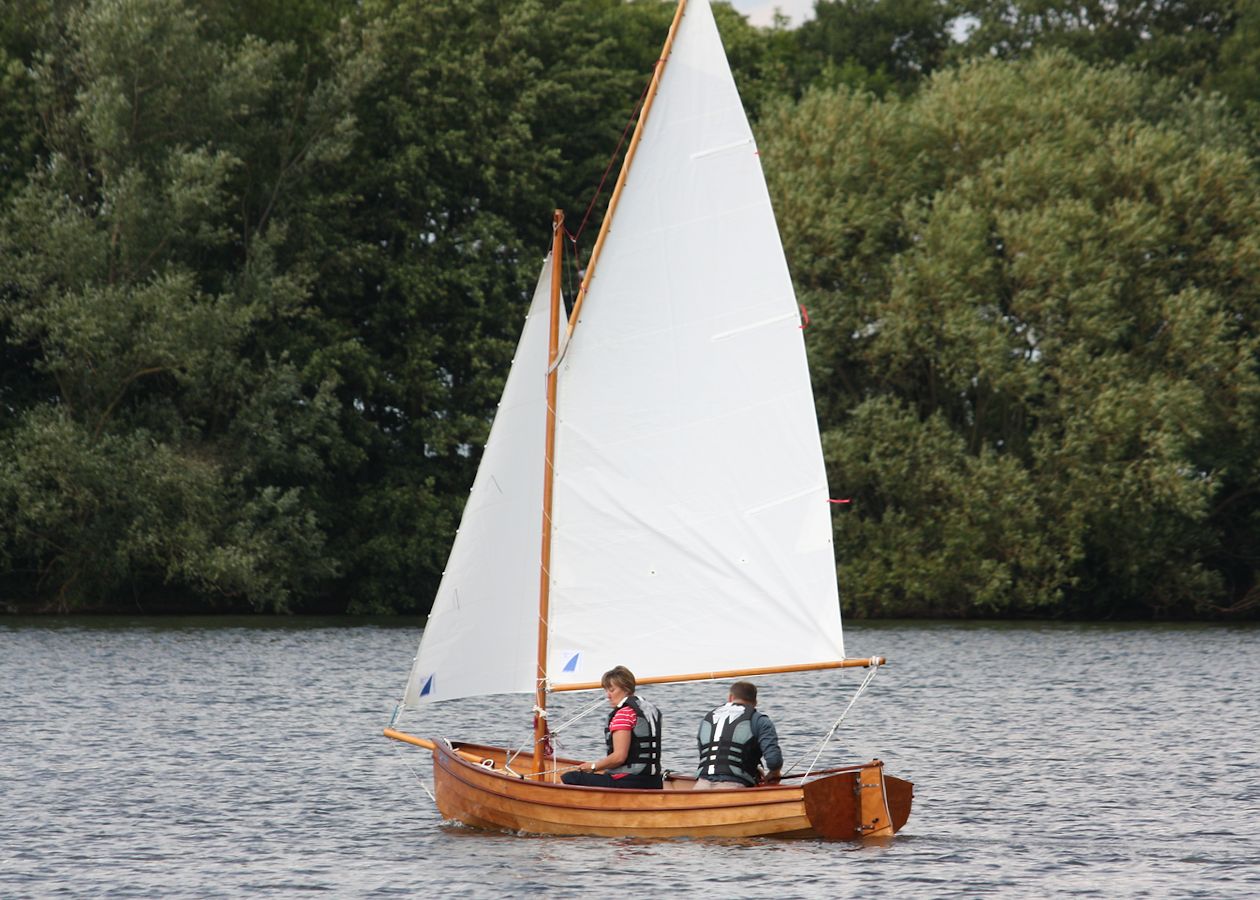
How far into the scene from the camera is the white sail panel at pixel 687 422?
2131cm

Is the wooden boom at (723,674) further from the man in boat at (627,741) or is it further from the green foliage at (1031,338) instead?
the green foliage at (1031,338)

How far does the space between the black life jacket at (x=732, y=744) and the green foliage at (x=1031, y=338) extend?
40.1 meters

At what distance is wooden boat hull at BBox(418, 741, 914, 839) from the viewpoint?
67.0 ft

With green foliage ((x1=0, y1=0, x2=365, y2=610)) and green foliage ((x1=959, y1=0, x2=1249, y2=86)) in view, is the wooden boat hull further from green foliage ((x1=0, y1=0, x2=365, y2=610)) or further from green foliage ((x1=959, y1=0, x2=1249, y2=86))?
green foliage ((x1=959, y1=0, x2=1249, y2=86))

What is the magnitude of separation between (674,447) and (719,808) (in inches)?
160

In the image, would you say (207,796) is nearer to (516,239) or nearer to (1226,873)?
(1226,873)

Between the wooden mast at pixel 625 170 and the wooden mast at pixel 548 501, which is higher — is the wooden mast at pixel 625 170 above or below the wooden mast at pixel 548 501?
above

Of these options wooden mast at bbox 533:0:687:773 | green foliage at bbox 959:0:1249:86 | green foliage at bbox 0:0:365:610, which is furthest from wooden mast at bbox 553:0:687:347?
green foliage at bbox 959:0:1249:86

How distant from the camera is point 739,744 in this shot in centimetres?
2067

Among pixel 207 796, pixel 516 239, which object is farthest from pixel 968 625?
pixel 207 796

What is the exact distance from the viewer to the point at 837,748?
107 ft

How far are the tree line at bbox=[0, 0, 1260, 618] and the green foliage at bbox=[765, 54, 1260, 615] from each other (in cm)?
14

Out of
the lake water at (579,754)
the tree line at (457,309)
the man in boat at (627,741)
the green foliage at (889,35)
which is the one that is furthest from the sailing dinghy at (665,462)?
the green foliage at (889,35)

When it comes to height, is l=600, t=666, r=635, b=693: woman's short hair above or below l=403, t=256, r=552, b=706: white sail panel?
below
